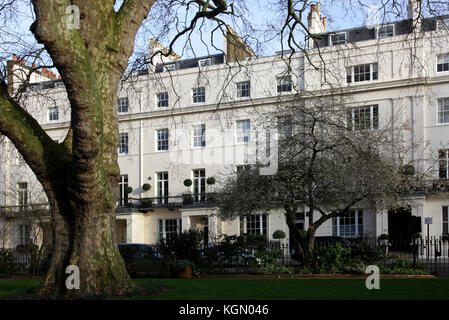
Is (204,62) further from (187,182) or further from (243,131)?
(187,182)

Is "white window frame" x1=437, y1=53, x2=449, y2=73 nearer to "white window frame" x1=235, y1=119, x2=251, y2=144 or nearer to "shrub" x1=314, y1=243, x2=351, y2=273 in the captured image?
"white window frame" x1=235, y1=119, x2=251, y2=144

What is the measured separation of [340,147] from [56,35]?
11881 mm

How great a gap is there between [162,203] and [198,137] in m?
5.81

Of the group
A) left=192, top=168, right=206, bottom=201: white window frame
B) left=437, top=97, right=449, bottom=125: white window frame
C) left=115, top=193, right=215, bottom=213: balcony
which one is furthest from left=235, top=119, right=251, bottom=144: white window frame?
left=437, top=97, right=449, bottom=125: white window frame

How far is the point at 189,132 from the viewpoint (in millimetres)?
40219

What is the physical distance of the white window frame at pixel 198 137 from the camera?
4034 centimetres

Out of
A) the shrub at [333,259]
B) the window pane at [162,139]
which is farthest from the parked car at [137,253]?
the window pane at [162,139]

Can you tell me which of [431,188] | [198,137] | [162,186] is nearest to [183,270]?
[431,188]

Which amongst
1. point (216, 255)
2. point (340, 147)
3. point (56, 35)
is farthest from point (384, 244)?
point (56, 35)

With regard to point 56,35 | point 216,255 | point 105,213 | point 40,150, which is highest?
point 56,35

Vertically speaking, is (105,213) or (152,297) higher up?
(105,213)

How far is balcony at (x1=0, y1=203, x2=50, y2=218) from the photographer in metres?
28.6

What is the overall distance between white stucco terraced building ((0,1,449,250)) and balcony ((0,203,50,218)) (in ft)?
0.81
